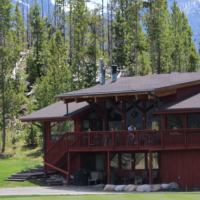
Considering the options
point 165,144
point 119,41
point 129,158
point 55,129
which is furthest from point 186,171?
point 119,41

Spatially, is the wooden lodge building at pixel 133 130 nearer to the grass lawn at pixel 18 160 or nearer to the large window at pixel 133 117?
the large window at pixel 133 117

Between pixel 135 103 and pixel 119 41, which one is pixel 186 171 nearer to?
pixel 135 103

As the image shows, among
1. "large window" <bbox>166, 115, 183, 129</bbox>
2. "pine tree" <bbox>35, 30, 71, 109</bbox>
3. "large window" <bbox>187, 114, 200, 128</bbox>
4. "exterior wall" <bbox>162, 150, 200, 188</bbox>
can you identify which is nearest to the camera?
"exterior wall" <bbox>162, 150, 200, 188</bbox>

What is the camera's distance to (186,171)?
22.4m

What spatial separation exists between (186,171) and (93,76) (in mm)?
26029

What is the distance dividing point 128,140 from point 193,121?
3.89 m

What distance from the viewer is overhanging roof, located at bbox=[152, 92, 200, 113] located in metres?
21.9

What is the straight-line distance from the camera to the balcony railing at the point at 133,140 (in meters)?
22.1

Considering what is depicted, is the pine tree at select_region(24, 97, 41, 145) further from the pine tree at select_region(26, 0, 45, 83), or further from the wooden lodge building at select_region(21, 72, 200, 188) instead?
the pine tree at select_region(26, 0, 45, 83)

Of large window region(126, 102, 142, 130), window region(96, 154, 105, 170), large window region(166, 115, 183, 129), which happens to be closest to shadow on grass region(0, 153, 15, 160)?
window region(96, 154, 105, 170)

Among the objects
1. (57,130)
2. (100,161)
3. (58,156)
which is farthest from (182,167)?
(57,130)

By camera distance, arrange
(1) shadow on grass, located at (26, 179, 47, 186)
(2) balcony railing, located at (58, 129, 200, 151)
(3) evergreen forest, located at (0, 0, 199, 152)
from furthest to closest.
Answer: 1. (3) evergreen forest, located at (0, 0, 199, 152)
2. (1) shadow on grass, located at (26, 179, 47, 186)
3. (2) balcony railing, located at (58, 129, 200, 151)

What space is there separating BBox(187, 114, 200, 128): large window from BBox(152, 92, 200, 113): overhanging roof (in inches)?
30.6

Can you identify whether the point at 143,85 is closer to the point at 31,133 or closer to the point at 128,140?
the point at 128,140
